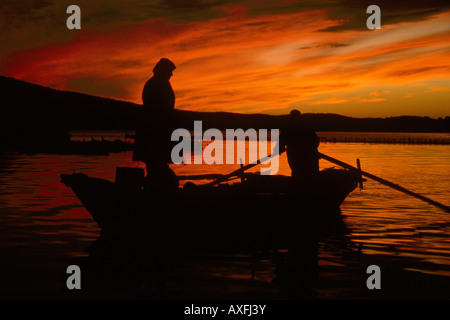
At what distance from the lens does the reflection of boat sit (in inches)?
501

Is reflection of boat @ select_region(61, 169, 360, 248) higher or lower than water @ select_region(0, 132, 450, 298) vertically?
higher

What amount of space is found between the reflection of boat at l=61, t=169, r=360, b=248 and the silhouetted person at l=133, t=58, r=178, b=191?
3.27 ft

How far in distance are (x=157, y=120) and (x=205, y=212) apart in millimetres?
2850

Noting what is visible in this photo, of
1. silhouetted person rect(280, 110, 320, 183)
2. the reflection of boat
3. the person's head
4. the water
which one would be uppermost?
the person's head

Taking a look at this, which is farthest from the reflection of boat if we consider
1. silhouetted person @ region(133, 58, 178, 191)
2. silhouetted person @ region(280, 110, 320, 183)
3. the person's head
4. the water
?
the person's head

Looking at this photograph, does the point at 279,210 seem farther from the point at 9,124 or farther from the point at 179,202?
the point at 9,124

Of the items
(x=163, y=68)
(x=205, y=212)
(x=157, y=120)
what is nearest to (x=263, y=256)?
(x=205, y=212)

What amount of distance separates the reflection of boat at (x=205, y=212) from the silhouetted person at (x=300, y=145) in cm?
47

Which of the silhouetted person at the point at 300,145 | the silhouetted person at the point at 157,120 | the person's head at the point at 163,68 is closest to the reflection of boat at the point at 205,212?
the silhouetted person at the point at 300,145

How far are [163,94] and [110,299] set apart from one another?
521 cm

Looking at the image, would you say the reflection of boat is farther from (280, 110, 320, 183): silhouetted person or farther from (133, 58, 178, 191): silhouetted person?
(133, 58, 178, 191): silhouetted person

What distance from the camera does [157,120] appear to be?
40.1 ft
